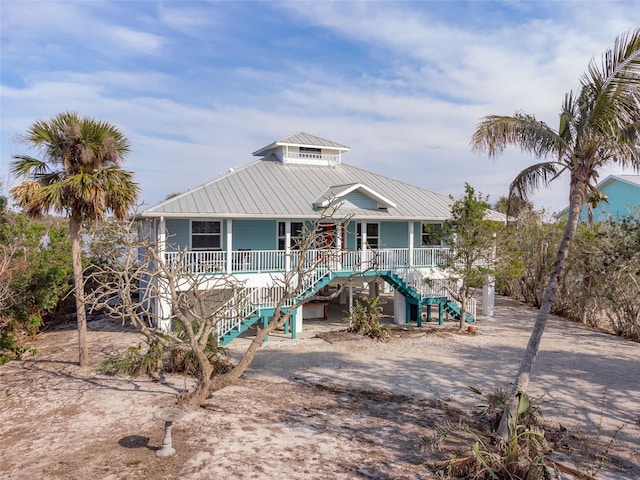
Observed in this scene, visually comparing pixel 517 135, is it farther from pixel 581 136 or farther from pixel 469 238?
pixel 469 238

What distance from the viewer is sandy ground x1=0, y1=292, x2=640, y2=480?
7.36 m

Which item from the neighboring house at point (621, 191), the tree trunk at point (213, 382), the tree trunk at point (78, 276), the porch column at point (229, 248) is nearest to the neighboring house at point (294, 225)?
the porch column at point (229, 248)

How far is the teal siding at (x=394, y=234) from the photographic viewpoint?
21.6m

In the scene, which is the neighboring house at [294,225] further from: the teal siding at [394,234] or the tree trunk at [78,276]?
the tree trunk at [78,276]

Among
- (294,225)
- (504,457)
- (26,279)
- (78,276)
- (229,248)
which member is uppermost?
(294,225)

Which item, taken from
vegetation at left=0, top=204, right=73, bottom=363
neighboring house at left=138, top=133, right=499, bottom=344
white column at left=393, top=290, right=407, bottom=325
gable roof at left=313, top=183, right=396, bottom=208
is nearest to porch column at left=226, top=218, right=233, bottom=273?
neighboring house at left=138, top=133, right=499, bottom=344

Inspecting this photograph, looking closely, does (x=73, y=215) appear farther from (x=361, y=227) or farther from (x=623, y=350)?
(x=623, y=350)

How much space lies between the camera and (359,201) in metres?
19.5

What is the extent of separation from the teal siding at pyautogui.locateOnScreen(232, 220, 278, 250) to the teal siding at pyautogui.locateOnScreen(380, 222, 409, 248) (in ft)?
17.3

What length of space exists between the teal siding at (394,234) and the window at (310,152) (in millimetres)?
5082

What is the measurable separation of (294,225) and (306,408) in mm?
10632

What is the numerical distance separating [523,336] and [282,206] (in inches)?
412

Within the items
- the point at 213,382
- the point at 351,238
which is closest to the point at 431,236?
the point at 351,238

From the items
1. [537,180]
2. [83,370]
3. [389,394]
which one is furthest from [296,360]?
[537,180]
